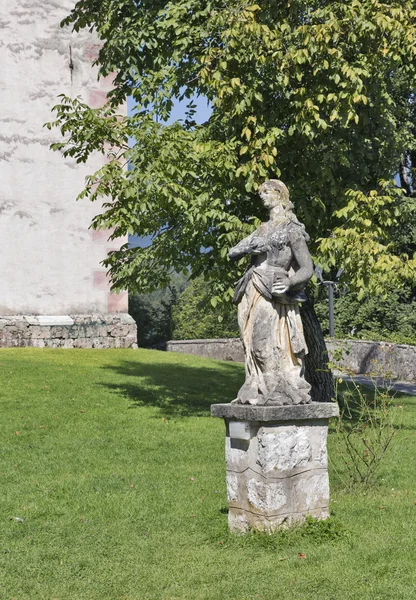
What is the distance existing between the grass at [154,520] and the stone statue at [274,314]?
1317 millimetres

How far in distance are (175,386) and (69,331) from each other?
8092 mm

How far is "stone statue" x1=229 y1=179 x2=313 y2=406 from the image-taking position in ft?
24.8

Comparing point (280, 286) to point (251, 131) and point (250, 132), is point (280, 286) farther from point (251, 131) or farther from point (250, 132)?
point (251, 131)

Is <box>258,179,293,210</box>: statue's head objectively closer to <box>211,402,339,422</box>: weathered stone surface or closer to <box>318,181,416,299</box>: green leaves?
<box>211,402,339,422</box>: weathered stone surface

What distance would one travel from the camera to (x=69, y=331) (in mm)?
26656

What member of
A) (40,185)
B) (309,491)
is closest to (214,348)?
(40,185)

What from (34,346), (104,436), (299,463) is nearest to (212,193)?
(104,436)

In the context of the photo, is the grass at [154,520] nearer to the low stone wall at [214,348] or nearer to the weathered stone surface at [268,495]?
the weathered stone surface at [268,495]

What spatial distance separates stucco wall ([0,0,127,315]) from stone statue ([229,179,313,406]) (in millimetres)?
19708

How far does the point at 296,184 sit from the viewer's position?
571 inches

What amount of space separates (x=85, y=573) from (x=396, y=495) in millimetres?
4253

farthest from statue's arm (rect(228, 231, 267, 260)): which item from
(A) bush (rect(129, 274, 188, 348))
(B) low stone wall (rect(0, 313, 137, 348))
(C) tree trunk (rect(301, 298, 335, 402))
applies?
(A) bush (rect(129, 274, 188, 348))

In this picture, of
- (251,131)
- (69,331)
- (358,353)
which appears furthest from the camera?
(358,353)

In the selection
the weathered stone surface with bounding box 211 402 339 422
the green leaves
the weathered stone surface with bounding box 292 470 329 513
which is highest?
the green leaves
